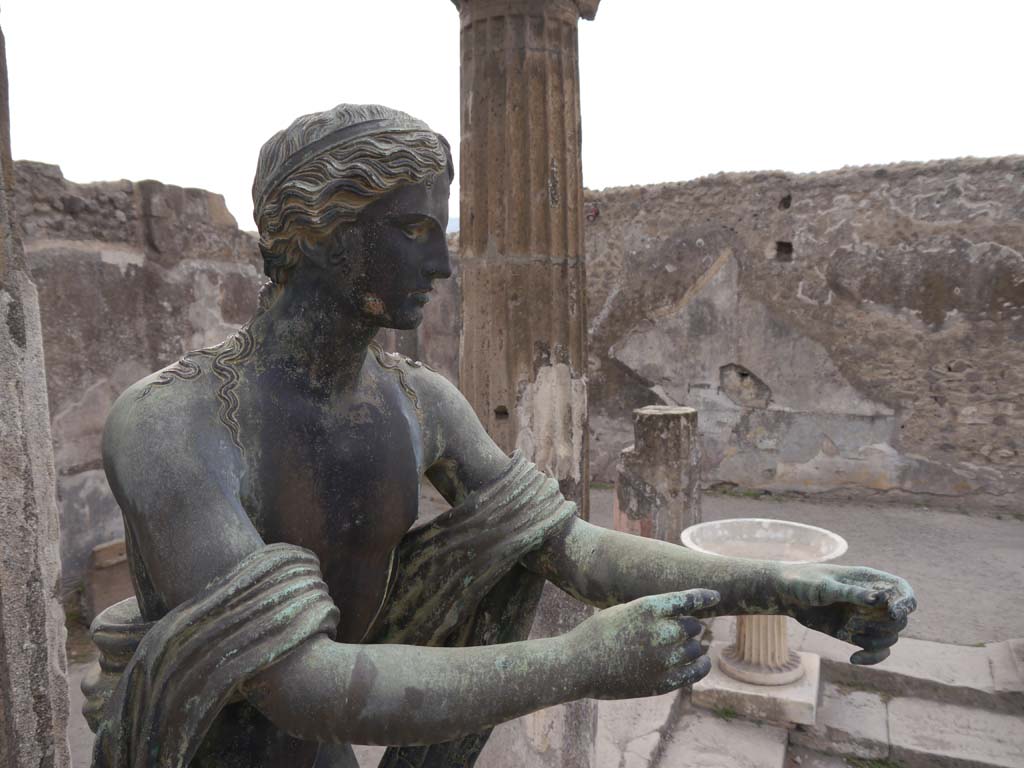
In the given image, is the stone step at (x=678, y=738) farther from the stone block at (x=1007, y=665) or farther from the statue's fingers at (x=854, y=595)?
→ the statue's fingers at (x=854, y=595)

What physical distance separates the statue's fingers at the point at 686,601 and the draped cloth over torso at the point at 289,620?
14.1 inches

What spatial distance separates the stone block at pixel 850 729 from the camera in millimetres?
3643

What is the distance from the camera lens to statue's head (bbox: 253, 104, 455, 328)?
1.05 m

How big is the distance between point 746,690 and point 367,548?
10.8 ft

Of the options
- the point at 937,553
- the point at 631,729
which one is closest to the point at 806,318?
the point at 937,553

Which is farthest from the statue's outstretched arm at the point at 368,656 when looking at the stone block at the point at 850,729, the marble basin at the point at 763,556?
the stone block at the point at 850,729

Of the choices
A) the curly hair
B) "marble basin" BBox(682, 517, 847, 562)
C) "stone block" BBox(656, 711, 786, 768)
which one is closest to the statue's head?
the curly hair

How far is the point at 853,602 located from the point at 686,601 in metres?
0.29

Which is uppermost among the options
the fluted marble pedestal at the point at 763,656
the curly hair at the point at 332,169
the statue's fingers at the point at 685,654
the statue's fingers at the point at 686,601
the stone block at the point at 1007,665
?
the curly hair at the point at 332,169

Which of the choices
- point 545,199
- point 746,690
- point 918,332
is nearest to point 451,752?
point 545,199

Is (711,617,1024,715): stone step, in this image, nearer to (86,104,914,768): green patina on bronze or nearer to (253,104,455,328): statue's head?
(86,104,914,768): green patina on bronze

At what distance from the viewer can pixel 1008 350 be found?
6.63 m

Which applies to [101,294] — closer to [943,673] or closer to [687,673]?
[687,673]

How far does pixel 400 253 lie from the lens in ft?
3.56
